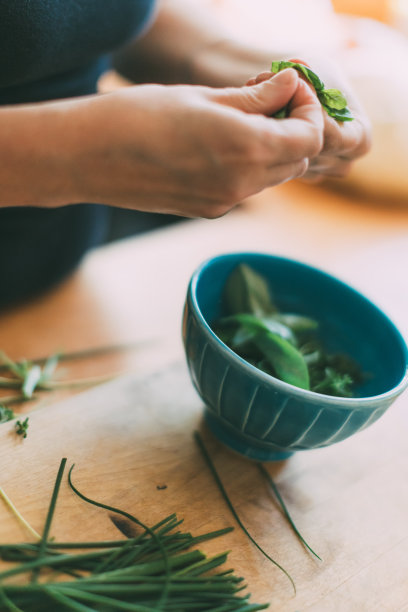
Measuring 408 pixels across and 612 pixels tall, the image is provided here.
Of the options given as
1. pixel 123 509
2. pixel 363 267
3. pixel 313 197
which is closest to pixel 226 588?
pixel 123 509

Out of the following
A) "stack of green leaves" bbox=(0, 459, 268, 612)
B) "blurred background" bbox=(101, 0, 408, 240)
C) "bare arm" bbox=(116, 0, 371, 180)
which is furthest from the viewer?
"blurred background" bbox=(101, 0, 408, 240)

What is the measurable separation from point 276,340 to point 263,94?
23 centimetres

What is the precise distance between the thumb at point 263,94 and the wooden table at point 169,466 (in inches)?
13.7

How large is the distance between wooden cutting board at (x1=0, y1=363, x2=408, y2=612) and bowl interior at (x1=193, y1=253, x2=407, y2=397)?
4.2 inches

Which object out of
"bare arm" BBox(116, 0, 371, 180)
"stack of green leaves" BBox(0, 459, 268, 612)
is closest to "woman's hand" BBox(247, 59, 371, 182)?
"bare arm" BBox(116, 0, 371, 180)

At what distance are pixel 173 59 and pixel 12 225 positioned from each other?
42cm

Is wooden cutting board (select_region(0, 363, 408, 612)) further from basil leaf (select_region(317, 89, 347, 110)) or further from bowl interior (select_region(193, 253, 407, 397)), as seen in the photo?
basil leaf (select_region(317, 89, 347, 110))

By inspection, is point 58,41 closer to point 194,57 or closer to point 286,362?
point 194,57

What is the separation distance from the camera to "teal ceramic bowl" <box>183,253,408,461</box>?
1.64 ft

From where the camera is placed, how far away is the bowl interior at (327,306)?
63 cm

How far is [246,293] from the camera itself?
2.14 feet

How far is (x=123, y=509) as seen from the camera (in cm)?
53

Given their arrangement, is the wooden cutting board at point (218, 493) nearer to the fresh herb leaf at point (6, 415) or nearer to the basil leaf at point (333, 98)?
the fresh herb leaf at point (6, 415)

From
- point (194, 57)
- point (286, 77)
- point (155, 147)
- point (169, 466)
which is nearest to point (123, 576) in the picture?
point (169, 466)
